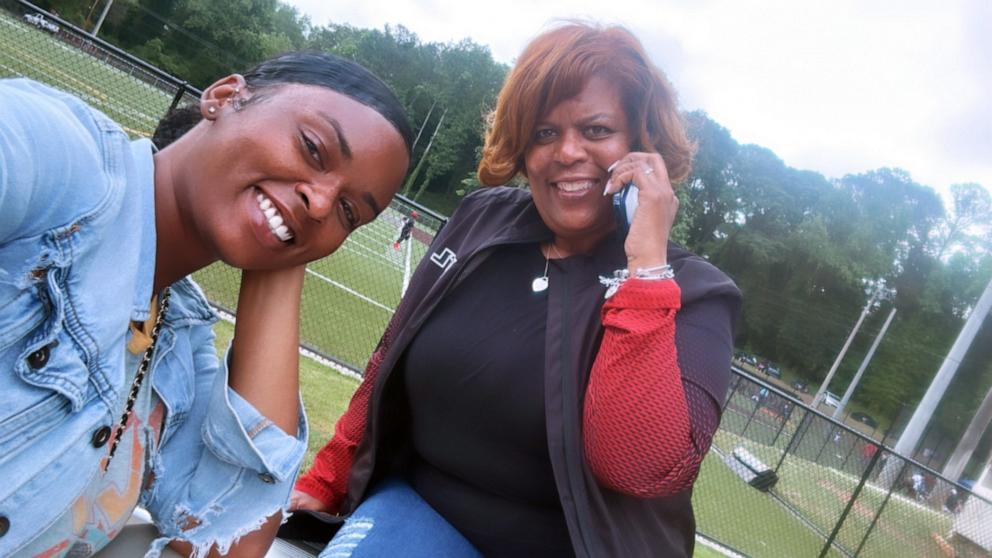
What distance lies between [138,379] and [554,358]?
3.25 ft

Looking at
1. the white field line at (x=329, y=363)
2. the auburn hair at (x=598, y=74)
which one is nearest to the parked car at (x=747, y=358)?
the white field line at (x=329, y=363)

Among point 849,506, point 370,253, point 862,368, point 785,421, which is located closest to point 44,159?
point 849,506

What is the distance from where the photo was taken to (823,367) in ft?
96.7

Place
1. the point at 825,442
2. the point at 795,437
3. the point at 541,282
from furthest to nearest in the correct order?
1. the point at 795,437
2. the point at 825,442
3. the point at 541,282

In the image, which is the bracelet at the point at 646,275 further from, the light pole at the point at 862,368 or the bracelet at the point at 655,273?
the light pole at the point at 862,368

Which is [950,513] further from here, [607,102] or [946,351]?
[946,351]

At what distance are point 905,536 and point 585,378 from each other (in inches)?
344

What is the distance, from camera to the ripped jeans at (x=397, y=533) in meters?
1.85

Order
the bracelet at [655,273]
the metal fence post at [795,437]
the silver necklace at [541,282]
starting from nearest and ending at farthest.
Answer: the bracelet at [655,273], the silver necklace at [541,282], the metal fence post at [795,437]

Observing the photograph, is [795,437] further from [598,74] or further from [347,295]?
[598,74]

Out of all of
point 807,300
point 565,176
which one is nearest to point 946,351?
point 807,300

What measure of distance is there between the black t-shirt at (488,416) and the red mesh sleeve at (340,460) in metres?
0.23

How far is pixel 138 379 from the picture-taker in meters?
1.25

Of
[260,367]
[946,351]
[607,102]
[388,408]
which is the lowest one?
[388,408]
